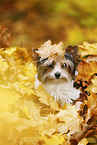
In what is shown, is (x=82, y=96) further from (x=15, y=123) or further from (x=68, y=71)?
(x=15, y=123)

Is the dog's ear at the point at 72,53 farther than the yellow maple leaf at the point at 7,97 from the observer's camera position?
Yes

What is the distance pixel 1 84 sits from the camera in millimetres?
2582

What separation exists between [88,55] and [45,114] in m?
1.19

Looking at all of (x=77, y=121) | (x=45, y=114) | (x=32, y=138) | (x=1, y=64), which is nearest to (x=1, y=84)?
(x=1, y=64)

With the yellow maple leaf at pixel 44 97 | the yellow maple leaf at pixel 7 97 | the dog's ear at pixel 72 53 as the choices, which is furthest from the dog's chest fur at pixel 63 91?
the yellow maple leaf at pixel 7 97

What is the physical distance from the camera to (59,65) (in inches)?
124

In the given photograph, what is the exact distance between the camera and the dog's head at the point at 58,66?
10.1 ft

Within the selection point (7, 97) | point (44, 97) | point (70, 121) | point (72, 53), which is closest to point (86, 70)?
point (72, 53)

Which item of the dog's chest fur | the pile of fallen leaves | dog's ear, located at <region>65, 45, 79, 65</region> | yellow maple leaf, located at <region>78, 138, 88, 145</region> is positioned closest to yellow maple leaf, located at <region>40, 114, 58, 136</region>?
the pile of fallen leaves

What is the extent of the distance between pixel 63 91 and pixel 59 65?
15.7 inches

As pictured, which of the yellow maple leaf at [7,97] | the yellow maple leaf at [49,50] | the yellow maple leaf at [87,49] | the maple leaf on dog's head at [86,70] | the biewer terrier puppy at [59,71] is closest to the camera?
the yellow maple leaf at [7,97]

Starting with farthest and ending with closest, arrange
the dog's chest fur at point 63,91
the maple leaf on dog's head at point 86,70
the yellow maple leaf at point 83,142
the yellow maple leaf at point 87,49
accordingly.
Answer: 1. the yellow maple leaf at point 87,49
2. the dog's chest fur at point 63,91
3. the maple leaf on dog's head at point 86,70
4. the yellow maple leaf at point 83,142

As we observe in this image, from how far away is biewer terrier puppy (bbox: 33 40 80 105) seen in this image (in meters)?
3.05

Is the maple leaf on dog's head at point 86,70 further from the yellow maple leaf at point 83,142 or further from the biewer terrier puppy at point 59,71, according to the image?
the yellow maple leaf at point 83,142
